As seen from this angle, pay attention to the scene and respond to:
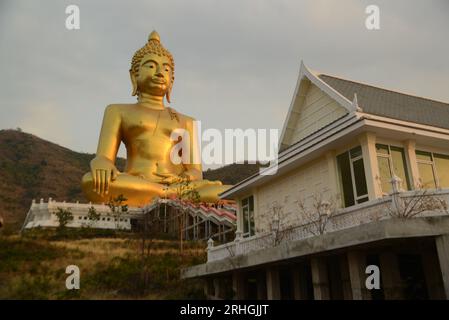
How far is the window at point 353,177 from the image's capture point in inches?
424

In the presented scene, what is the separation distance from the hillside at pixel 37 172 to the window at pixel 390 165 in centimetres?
4701

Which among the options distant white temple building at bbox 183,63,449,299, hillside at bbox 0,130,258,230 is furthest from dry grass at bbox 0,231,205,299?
hillside at bbox 0,130,258,230

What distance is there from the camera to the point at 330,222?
9.51 meters

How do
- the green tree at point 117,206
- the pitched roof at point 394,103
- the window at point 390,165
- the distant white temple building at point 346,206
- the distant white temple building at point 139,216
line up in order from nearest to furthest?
1. the distant white temple building at point 346,206
2. the window at point 390,165
3. the pitched roof at point 394,103
4. the green tree at point 117,206
5. the distant white temple building at point 139,216

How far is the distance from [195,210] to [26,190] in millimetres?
41111

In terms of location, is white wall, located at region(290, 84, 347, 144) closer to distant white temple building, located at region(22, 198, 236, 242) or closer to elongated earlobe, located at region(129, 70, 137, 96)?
distant white temple building, located at region(22, 198, 236, 242)

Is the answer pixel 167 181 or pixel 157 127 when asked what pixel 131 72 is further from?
pixel 167 181

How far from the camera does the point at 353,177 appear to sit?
1103cm

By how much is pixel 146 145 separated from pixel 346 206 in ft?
61.8

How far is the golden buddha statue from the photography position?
1030 inches

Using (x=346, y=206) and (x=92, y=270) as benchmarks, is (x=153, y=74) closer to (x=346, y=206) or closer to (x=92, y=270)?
(x=92, y=270)

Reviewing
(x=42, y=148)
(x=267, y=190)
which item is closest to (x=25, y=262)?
(x=267, y=190)

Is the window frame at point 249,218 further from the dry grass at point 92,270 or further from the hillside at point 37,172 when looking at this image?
the hillside at point 37,172

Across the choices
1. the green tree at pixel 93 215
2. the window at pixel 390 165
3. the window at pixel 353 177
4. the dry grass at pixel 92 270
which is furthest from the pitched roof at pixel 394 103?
the green tree at pixel 93 215
